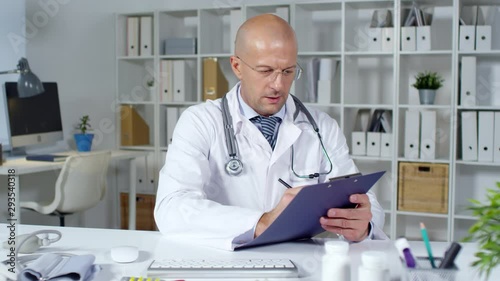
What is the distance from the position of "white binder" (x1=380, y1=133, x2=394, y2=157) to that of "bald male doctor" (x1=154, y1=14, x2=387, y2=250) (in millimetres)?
1779

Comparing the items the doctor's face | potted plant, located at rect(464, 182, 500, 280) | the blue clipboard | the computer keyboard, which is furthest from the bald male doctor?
potted plant, located at rect(464, 182, 500, 280)

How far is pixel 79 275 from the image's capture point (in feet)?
3.96

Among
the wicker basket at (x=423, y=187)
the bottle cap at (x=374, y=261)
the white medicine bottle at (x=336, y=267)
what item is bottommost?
the wicker basket at (x=423, y=187)

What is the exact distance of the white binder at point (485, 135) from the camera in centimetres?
349

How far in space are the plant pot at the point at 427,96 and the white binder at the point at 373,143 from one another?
0.34 meters

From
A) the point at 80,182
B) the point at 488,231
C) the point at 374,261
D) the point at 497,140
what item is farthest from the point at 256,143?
the point at 497,140

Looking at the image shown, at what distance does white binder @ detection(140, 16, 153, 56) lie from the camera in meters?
4.26

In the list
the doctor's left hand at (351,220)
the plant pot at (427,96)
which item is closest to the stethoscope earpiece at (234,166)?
the doctor's left hand at (351,220)

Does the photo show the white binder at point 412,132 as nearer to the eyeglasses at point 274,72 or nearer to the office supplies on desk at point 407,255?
the eyeglasses at point 274,72

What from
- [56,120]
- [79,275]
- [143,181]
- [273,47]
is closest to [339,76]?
[143,181]

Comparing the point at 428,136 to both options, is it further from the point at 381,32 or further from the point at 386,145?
the point at 381,32

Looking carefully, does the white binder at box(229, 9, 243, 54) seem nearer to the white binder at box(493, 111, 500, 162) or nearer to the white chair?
the white chair

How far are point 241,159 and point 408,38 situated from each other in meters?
2.16

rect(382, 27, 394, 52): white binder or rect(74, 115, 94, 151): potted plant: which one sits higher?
rect(382, 27, 394, 52): white binder
